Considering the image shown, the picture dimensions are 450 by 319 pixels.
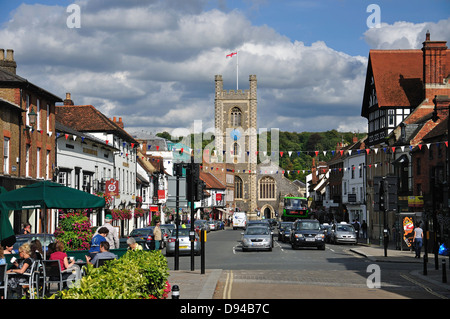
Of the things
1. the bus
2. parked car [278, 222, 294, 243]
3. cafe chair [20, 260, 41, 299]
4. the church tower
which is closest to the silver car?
parked car [278, 222, 294, 243]

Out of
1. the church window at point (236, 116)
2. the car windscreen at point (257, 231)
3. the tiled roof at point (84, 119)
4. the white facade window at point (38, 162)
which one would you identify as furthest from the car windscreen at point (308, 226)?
the church window at point (236, 116)

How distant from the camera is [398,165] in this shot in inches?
1959

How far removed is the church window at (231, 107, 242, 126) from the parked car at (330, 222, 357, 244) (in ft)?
294

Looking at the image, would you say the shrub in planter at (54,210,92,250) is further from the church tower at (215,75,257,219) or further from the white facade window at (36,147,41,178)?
the church tower at (215,75,257,219)

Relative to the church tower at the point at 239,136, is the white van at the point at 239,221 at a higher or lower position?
lower

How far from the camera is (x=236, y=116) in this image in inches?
5340

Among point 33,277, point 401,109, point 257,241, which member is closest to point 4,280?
point 33,277

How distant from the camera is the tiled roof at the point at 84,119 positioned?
51.4 m

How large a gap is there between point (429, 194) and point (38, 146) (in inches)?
911

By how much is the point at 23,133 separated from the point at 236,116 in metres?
102

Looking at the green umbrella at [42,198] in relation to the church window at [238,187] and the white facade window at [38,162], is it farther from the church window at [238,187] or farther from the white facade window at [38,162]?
the church window at [238,187]
